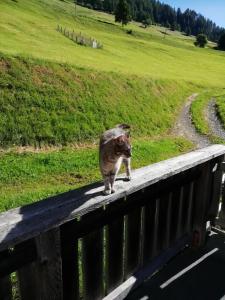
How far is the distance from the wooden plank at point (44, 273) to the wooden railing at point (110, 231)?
0.01m

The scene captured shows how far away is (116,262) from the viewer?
5.55 metres

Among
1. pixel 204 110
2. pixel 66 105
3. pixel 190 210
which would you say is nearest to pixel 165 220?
pixel 190 210

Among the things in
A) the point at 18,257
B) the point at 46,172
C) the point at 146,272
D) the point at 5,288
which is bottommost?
the point at 46,172

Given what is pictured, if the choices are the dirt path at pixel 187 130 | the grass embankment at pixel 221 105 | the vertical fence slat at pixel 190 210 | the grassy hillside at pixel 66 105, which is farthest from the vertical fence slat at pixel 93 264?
the grass embankment at pixel 221 105

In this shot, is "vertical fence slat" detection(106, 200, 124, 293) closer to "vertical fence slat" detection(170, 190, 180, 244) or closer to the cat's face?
the cat's face

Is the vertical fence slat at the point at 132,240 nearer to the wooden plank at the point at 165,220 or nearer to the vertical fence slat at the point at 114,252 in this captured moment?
the vertical fence slat at the point at 114,252

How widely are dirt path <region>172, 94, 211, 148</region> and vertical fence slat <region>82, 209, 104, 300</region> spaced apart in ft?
69.2

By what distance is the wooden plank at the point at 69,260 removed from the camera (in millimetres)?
4441

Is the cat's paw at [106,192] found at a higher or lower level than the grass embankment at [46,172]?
higher

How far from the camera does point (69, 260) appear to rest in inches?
182

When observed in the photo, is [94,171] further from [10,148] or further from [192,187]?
[192,187]

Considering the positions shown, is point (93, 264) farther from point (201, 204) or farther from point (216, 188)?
point (216, 188)

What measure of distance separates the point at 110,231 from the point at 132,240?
0.63 meters

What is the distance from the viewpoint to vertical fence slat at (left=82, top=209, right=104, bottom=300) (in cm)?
490
